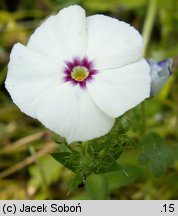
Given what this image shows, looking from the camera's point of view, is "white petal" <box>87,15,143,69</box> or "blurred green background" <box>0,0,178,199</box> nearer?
"white petal" <box>87,15,143,69</box>

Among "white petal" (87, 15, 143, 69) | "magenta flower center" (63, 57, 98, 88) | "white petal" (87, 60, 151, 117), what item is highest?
"white petal" (87, 15, 143, 69)

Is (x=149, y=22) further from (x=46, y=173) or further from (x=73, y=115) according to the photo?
(x=73, y=115)

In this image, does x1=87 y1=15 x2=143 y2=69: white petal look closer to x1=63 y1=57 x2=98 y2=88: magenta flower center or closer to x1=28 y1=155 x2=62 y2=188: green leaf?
x1=63 y1=57 x2=98 y2=88: magenta flower center

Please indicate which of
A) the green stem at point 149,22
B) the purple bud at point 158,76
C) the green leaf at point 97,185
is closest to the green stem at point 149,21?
the green stem at point 149,22

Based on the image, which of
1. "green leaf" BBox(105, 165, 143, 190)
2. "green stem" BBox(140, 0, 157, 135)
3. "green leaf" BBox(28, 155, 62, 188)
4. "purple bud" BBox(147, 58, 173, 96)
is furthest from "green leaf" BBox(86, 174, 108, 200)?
"green stem" BBox(140, 0, 157, 135)

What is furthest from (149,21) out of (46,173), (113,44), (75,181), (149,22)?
(75,181)

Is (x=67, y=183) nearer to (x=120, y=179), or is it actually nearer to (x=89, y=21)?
(x=120, y=179)
